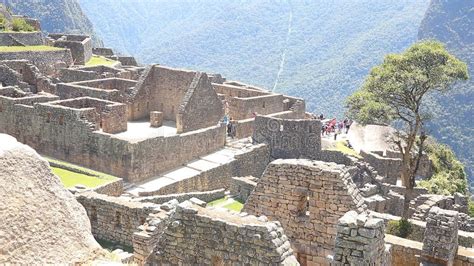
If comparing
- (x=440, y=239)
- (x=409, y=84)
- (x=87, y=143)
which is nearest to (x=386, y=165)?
(x=409, y=84)

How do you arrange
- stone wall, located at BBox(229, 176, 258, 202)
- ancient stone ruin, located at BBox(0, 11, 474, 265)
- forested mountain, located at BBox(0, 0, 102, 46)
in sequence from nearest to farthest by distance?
ancient stone ruin, located at BBox(0, 11, 474, 265) → stone wall, located at BBox(229, 176, 258, 202) → forested mountain, located at BBox(0, 0, 102, 46)

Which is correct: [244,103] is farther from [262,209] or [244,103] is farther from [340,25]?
[340,25]

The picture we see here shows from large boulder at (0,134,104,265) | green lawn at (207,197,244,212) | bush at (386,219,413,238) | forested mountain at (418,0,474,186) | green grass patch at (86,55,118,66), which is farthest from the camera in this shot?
forested mountain at (418,0,474,186)

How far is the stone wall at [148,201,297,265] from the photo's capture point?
680 cm

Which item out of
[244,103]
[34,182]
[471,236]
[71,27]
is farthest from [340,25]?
[34,182]

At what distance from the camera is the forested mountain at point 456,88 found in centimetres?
6257

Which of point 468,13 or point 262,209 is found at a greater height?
point 468,13

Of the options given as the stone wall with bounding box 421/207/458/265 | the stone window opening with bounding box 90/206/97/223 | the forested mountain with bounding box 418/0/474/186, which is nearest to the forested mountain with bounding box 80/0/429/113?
the forested mountain with bounding box 418/0/474/186

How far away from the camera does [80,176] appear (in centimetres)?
1892

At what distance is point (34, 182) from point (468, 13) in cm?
9089

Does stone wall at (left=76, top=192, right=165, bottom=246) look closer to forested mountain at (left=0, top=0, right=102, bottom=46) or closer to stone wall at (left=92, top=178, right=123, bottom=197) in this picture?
stone wall at (left=92, top=178, right=123, bottom=197)

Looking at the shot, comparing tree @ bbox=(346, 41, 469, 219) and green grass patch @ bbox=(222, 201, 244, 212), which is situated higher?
tree @ bbox=(346, 41, 469, 219)

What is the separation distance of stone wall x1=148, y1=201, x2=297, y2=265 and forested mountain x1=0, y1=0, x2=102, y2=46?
107m

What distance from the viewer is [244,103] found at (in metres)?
31.7
